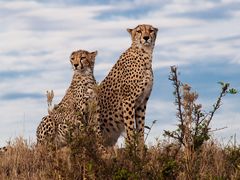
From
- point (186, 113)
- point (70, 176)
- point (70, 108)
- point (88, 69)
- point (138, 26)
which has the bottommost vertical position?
point (70, 176)

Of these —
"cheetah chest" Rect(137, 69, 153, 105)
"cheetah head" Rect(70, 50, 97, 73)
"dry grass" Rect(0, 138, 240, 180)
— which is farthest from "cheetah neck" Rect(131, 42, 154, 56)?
"dry grass" Rect(0, 138, 240, 180)

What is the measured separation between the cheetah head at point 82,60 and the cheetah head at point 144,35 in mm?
738

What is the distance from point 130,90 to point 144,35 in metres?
0.78

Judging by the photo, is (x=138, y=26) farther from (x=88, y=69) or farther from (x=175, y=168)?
(x=175, y=168)

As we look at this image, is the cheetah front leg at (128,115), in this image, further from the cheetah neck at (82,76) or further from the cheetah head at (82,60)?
the cheetah head at (82,60)

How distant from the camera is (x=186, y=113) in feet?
16.5

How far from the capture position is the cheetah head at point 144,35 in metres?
8.27

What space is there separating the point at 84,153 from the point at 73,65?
2.91 m

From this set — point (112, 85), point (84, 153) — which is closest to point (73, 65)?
point (112, 85)

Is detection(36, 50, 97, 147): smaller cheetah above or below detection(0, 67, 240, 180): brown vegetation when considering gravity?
above

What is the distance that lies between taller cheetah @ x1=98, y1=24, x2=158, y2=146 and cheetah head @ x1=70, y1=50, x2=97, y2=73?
1.88ft

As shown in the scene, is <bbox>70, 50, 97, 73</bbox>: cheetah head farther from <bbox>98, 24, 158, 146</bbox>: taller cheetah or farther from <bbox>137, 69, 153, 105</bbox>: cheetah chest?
<bbox>137, 69, 153, 105</bbox>: cheetah chest

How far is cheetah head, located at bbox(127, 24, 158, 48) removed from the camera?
8.27 m

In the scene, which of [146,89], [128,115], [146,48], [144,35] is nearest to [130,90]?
[146,89]
